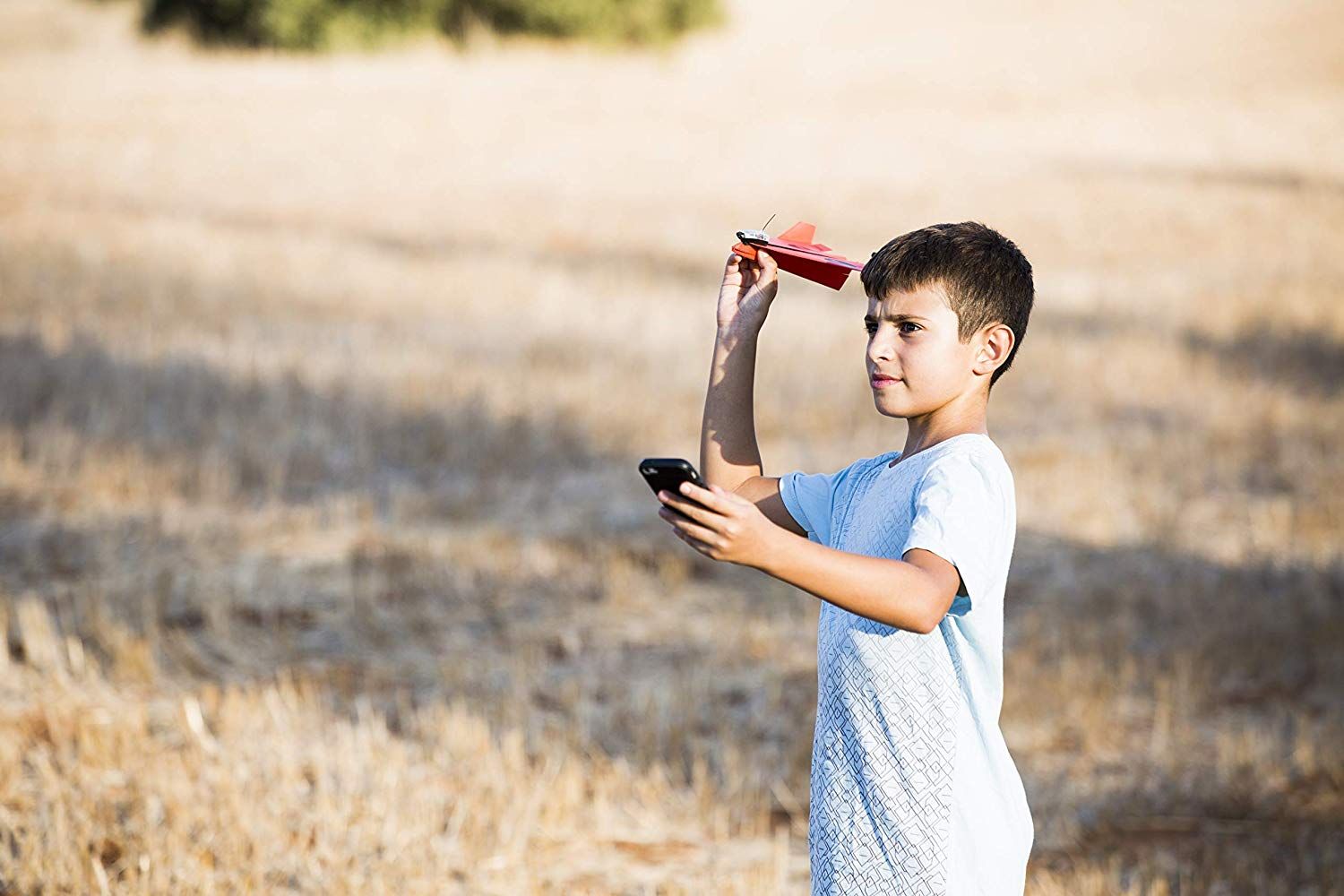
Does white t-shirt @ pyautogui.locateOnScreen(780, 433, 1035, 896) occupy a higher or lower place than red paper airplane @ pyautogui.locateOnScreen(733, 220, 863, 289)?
lower

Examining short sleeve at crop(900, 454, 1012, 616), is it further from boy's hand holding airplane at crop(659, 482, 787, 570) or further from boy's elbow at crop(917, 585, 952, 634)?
boy's hand holding airplane at crop(659, 482, 787, 570)

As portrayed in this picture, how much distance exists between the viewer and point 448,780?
4531 mm

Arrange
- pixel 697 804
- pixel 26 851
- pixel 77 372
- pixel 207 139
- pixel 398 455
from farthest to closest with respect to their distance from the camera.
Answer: pixel 207 139, pixel 77 372, pixel 398 455, pixel 697 804, pixel 26 851

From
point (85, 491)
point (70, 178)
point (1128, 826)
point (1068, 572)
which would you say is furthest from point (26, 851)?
point (70, 178)

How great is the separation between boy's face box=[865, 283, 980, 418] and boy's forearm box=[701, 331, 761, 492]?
0.32 meters

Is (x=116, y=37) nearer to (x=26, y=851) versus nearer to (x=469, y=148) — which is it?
(x=469, y=148)

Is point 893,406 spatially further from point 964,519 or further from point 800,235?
point 800,235

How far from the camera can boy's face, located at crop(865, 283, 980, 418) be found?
2494 millimetres

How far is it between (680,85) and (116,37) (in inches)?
700

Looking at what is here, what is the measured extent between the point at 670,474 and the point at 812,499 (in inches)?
31.7

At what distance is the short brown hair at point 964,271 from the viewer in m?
2.49

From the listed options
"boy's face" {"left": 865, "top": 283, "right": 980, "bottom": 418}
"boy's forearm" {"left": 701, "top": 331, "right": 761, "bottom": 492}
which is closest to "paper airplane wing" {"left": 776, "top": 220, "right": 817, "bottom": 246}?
"boy's forearm" {"left": 701, "top": 331, "right": 761, "bottom": 492}

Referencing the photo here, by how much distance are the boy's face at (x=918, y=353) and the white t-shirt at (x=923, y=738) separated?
9cm

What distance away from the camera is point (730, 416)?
2824mm
